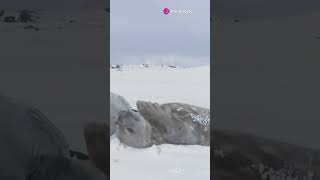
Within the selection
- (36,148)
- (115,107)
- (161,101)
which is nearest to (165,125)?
(161,101)

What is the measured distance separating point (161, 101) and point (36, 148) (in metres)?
1.03

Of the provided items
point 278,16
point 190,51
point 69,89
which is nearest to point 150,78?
point 190,51

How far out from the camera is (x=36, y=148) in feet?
9.93

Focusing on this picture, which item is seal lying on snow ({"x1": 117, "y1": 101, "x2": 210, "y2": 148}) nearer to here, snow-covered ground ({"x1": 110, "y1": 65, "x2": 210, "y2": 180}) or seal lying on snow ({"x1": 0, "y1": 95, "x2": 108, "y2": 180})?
snow-covered ground ({"x1": 110, "y1": 65, "x2": 210, "y2": 180})

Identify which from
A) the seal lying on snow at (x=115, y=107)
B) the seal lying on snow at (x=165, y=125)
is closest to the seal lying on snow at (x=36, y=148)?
the seal lying on snow at (x=115, y=107)

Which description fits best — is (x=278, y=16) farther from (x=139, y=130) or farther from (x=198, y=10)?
(x=139, y=130)

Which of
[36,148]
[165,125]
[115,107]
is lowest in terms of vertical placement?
[36,148]

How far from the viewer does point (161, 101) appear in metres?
3.07

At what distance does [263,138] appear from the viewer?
3.09 metres

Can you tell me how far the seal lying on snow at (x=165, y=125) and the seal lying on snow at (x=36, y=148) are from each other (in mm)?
210

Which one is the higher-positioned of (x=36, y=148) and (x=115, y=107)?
(x=115, y=107)

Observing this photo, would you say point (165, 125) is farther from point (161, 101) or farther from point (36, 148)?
point (36, 148)

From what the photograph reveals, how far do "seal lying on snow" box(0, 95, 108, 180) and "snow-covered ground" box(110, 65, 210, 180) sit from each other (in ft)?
0.56

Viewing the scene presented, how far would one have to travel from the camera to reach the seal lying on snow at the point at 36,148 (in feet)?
9.86
